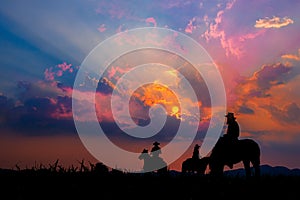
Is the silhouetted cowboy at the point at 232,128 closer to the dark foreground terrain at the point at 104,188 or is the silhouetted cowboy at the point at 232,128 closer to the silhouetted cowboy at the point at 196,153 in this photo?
the dark foreground terrain at the point at 104,188

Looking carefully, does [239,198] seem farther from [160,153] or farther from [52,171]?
[160,153]

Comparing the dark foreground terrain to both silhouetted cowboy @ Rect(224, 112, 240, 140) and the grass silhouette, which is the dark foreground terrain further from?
silhouetted cowboy @ Rect(224, 112, 240, 140)

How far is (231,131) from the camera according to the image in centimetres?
1834

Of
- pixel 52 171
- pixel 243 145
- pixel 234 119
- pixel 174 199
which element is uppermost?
pixel 234 119

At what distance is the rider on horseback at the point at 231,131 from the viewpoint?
18.1 metres

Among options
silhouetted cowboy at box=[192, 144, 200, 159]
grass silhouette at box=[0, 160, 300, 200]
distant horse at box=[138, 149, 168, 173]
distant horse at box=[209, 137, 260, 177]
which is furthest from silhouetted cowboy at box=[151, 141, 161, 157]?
grass silhouette at box=[0, 160, 300, 200]

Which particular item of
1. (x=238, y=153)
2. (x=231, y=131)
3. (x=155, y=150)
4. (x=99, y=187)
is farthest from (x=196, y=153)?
(x=99, y=187)

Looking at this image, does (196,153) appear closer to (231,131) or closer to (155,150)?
(155,150)

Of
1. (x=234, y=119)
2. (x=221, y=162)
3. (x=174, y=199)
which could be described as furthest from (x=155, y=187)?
(x=221, y=162)

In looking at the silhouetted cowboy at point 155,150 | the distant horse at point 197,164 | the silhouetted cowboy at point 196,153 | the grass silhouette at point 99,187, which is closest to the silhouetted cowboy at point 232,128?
the grass silhouette at point 99,187

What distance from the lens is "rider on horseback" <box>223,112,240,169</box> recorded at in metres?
18.1

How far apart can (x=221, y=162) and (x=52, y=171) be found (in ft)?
42.8

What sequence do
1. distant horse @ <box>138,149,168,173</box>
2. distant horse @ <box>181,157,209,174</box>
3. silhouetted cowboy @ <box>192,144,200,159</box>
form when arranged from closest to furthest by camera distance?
distant horse @ <box>138,149,168,173</box>, silhouetted cowboy @ <box>192,144,200,159</box>, distant horse @ <box>181,157,209,174</box>

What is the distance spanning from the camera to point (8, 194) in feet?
19.7
